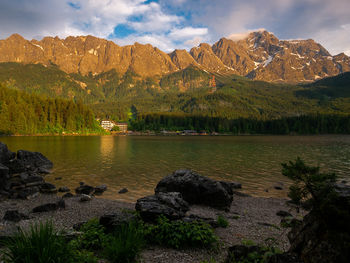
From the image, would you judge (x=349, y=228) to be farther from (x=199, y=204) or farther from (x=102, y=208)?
(x=102, y=208)

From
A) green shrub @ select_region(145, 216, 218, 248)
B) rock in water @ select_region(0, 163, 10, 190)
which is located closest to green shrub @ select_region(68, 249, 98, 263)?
green shrub @ select_region(145, 216, 218, 248)

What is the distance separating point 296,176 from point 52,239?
9.20 meters

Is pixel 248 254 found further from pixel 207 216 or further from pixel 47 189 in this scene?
pixel 47 189

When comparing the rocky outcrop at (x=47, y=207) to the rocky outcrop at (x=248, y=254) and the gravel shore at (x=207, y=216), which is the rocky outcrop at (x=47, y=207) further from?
the rocky outcrop at (x=248, y=254)

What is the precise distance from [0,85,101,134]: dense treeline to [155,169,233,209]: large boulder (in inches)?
6117

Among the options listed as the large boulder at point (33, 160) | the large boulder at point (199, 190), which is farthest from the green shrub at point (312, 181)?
the large boulder at point (33, 160)

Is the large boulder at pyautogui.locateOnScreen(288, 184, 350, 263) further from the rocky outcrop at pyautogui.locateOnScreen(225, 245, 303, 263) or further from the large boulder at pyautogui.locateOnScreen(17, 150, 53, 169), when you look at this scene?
the large boulder at pyautogui.locateOnScreen(17, 150, 53, 169)

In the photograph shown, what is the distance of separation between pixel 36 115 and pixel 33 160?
14964 cm

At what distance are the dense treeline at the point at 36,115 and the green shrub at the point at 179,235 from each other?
162 metres

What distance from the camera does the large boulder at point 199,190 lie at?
18688mm

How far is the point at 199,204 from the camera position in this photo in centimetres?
1920

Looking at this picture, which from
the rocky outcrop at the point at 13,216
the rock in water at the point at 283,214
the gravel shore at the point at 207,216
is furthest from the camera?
the rock in water at the point at 283,214

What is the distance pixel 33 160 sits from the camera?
124ft

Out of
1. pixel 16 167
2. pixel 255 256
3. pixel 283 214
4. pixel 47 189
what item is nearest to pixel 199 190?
pixel 283 214
